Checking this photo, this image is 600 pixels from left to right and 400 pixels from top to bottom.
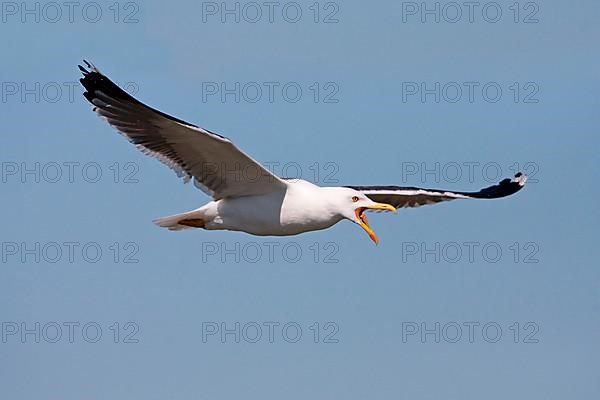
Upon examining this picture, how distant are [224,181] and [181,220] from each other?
2.19ft

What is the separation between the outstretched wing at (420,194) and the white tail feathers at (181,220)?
203 centimetres

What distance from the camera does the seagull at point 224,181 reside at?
11.3 metres

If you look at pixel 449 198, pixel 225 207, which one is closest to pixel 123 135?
pixel 225 207

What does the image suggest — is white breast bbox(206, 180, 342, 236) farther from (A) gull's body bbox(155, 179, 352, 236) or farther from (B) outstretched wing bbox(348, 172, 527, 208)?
(B) outstretched wing bbox(348, 172, 527, 208)

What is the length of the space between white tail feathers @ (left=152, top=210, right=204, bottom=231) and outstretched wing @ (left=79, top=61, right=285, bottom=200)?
→ 15.3 inches

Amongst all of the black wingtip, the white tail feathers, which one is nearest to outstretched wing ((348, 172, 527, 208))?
the black wingtip

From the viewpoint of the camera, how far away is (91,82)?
1140 centimetres

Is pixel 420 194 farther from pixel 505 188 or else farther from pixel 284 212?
pixel 284 212

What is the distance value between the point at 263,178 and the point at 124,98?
4.63ft

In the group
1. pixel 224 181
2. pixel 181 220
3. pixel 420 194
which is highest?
pixel 420 194

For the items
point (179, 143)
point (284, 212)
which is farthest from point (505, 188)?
point (179, 143)

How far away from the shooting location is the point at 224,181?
11.9 metres

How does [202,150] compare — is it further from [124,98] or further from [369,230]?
[369,230]

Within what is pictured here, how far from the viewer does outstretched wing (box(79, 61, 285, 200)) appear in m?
11.2
